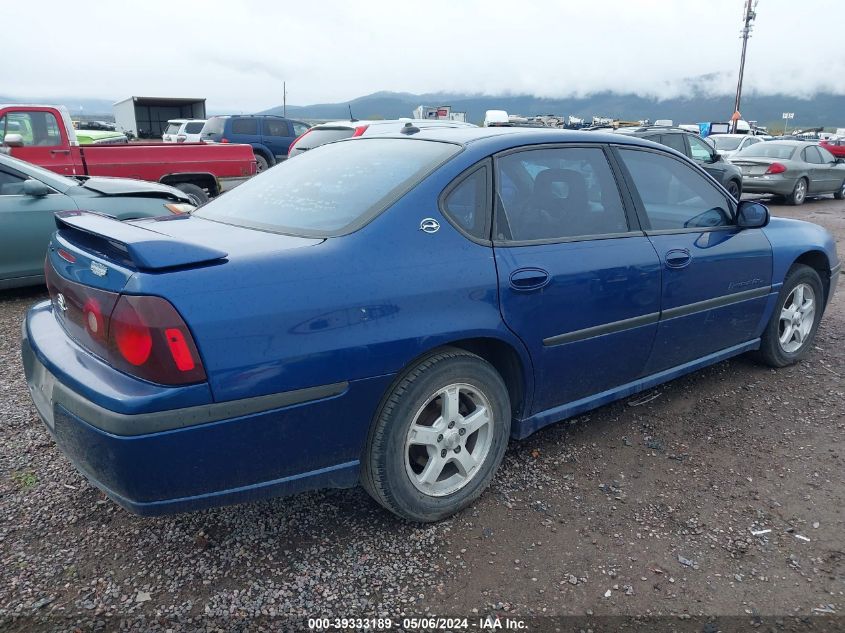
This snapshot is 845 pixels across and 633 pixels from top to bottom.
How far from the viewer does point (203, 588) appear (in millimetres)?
2285

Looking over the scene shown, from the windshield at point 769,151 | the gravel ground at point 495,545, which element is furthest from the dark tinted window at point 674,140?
the gravel ground at point 495,545

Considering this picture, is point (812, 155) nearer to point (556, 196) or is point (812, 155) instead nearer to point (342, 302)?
point (556, 196)

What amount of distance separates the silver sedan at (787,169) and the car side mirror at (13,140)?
13.5 meters

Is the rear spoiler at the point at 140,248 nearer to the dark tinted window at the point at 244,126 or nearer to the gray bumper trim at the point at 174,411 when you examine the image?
the gray bumper trim at the point at 174,411

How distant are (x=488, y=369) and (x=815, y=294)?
308cm

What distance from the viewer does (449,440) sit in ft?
8.62

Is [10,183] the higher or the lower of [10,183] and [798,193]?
the higher

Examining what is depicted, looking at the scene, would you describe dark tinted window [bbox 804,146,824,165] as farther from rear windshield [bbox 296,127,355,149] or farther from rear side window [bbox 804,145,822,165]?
rear windshield [bbox 296,127,355,149]

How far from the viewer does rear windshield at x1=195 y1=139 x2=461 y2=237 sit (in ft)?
8.45

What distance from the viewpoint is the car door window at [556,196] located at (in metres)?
2.82

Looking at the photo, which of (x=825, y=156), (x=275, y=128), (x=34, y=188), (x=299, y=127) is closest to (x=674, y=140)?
(x=825, y=156)

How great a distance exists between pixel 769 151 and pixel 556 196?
1366 cm

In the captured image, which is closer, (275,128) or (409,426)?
(409,426)

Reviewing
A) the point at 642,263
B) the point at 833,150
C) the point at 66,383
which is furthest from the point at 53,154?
the point at 833,150
